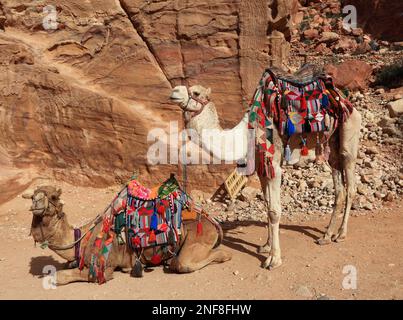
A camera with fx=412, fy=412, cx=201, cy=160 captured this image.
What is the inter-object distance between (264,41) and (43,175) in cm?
523

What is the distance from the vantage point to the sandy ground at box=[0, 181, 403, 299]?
14.4 feet

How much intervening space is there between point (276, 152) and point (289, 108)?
580 mm

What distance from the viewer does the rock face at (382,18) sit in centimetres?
2300

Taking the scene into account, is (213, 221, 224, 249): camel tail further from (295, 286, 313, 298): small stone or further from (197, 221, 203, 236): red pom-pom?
(295, 286, 313, 298): small stone

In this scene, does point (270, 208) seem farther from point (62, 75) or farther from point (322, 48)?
point (322, 48)

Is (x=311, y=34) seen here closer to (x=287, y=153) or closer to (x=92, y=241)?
(x=287, y=153)

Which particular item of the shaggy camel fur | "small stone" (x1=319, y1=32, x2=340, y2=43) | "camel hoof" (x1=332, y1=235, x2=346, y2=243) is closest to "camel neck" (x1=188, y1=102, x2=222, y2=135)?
the shaggy camel fur

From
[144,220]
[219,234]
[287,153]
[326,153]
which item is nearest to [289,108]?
[287,153]

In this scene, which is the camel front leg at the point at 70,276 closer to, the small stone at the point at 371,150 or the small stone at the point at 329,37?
the small stone at the point at 371,150

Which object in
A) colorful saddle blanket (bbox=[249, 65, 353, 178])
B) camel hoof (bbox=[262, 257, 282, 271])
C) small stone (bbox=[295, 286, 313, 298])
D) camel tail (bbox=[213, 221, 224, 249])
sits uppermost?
colorful saddle blanket (bbox=[249, 65, 353, 178])

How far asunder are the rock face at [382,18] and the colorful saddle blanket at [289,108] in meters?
19.9

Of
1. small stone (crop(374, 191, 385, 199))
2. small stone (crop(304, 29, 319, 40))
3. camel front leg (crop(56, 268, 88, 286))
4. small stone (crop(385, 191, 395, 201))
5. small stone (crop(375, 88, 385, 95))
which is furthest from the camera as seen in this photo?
small stone (crop(304, 29, 319, 40))

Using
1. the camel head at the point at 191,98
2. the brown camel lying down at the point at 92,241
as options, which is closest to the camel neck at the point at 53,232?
the brown camel lying down at the point at 92,241

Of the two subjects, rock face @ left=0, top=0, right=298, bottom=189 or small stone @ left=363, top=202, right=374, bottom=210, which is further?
rock face @ left=0, top=0, right=298, bottom=189
